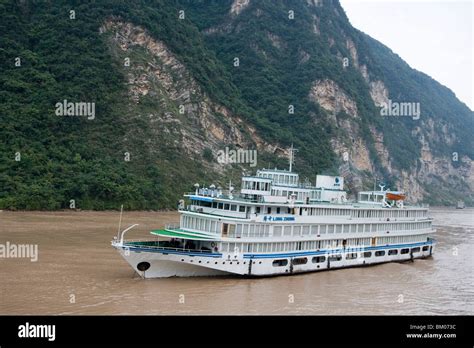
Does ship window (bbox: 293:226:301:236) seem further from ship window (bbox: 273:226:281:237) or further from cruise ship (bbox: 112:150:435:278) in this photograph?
ship window (bbox: 273:226:281:237)

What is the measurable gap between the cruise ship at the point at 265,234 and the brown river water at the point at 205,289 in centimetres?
75

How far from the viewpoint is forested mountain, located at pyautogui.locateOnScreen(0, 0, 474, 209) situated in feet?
237

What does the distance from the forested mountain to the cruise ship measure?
30.6 metres

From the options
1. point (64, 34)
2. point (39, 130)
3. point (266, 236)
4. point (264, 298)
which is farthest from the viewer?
point (64, 34)

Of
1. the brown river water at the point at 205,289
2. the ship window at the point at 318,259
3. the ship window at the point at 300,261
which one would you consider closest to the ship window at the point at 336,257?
the ship window at the point at 318,259

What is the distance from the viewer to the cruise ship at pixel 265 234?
93.5 ft

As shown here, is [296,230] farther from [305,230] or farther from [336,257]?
[336,257]

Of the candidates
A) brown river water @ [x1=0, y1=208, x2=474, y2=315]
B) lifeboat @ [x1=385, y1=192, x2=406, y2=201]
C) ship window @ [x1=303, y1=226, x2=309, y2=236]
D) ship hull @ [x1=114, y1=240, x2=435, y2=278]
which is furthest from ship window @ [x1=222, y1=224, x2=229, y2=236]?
lifeboat @ [x1=385, y1=192, x2=406, y2=201]

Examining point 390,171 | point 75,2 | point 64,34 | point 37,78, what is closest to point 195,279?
point 37,78

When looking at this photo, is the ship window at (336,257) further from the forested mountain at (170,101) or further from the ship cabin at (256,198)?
the forested mountain at (170,101)

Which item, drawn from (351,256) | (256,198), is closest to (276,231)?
(256,198)

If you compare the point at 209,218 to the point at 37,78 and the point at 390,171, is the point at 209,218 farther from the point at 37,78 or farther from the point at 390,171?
the point at 390,171

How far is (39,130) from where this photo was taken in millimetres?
76750

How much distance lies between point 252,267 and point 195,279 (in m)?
3.25
